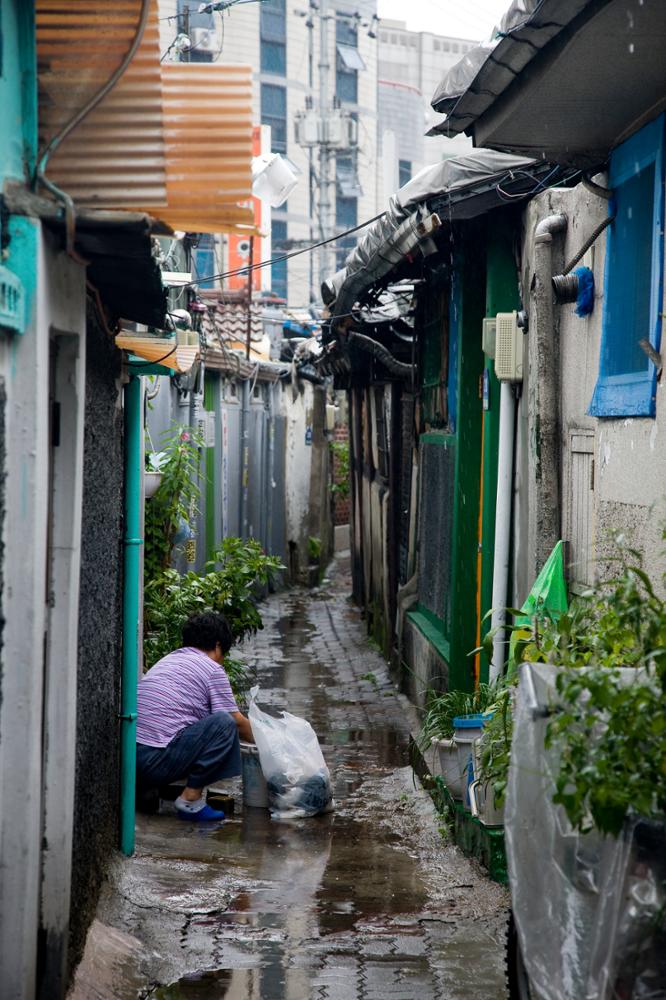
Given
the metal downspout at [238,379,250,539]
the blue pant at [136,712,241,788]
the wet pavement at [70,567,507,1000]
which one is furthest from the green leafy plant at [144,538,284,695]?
the metal downspout at [238,379,250,539]

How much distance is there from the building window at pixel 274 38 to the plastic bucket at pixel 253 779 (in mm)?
36185

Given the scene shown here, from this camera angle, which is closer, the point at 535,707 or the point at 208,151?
the point at 535,707

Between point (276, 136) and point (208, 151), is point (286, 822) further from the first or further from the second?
point (276, 136)

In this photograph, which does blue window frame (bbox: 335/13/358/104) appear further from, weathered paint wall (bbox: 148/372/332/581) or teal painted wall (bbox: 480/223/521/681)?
teal painted wall (bbox: 480/223/521/681)

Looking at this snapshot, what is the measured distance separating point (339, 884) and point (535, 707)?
12.0 feet

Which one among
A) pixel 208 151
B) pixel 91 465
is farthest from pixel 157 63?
pixel 91 465

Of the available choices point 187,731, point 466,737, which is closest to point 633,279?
point 466,737

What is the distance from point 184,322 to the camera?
12.2 metres

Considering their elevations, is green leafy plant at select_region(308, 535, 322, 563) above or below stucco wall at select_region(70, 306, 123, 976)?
below

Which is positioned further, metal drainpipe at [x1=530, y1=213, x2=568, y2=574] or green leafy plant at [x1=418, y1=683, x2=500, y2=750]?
green leafy plant at [x1=418, y1=683, x2=500, y2=750]

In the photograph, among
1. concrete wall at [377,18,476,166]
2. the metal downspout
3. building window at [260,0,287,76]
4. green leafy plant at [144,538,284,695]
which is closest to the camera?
green leafy plant at [144,538,284,695]

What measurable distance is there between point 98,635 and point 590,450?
8.76 feet

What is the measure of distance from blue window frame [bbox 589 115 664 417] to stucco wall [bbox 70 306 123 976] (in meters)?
2.34

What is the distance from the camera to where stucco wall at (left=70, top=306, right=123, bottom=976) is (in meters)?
5.21
